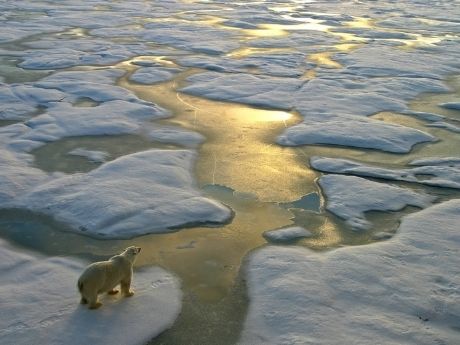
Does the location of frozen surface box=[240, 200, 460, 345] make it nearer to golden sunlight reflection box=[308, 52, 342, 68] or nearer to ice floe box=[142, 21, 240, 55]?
golden sunlight reflection box=[308, 52, 342, 68]

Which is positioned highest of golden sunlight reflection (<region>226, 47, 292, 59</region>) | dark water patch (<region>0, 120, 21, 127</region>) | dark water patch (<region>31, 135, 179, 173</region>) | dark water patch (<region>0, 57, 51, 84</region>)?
golden sunlight reflection (<region>226, 47, 292, 59</region>)

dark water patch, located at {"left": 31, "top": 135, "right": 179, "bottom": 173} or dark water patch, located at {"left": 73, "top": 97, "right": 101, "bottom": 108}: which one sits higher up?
dark water patch, located at {"left": 73, "top": 97, "right": 101, "bottom": 108}

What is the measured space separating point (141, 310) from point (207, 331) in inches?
20.6

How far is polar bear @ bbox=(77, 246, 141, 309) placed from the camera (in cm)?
Result: 370

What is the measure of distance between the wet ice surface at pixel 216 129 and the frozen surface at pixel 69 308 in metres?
0.18

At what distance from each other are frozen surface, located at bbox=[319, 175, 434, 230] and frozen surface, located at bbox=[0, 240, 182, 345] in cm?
219

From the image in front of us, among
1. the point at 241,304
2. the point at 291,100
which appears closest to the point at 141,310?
the point at 241,304

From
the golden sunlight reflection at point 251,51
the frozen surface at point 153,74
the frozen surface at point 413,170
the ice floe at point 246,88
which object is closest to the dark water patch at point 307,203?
the frozen surface at point 413,170

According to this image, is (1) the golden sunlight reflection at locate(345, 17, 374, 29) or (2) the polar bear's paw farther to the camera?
(1) the golden sunlight reflection at locate(345, 17, 374, 29)

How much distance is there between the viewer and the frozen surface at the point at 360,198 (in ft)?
18.1

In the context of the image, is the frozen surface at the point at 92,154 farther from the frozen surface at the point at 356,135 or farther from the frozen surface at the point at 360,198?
the frozen surface at the point at 360,198

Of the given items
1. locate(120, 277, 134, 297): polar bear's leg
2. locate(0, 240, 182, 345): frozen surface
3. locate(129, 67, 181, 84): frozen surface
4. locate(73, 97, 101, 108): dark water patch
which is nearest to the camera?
locate(0, 240, 182, 345): frozen surface

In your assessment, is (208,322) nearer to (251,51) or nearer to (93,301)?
(93,301)

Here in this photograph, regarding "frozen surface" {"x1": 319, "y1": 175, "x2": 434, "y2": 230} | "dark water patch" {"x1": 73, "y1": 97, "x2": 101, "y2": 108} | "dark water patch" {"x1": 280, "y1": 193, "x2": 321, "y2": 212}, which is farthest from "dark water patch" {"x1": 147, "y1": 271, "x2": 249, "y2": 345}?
"dark water patch" {"x1": 73, "y1": 97, "x2": 101, "y2": 108}
